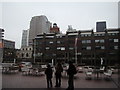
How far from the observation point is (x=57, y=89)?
420 inches

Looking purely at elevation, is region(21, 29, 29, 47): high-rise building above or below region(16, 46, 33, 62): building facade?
above

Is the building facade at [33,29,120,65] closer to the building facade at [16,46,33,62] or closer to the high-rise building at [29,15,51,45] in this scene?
the building facade at [16,46,33,62]

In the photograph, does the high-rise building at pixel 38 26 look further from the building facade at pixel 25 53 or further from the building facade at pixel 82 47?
the building facade at pixel 82 47

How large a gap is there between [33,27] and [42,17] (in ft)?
38.0

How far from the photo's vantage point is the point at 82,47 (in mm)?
71188

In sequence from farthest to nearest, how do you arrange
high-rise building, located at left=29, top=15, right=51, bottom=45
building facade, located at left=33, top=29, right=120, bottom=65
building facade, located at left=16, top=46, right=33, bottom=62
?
high-rise building, located at left=29, top=15, right=51, bottom=45 < building facade, located at left=16, top=46, right=33, bottom=62 < building facade, located at left=33, top=29, right=120, bottom=65

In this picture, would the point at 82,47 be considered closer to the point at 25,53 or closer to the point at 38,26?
the point at 25,53

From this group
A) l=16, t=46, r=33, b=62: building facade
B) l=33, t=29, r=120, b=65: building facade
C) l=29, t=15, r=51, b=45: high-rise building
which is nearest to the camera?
l=33, t=29, r=120, b=65: building facade

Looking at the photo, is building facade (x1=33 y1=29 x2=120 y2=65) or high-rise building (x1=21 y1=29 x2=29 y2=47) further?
high-rise building (x1=21 y1=29 x2=29 y2=47)

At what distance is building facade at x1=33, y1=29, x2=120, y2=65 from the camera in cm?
6788

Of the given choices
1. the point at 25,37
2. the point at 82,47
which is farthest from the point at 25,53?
the point at 25,37

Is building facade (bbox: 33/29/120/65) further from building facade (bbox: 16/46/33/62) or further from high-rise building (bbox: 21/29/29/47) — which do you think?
high-rise building (bbox: 21/29/29/47)

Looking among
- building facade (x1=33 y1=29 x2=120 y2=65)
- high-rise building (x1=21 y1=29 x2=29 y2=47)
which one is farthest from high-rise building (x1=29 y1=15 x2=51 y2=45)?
building facade (x1=33 y1=29 x2=120 y2=65)

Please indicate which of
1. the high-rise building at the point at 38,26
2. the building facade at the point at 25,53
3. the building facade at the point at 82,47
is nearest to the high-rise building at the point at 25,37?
the high-rise building at the point at 38,26
